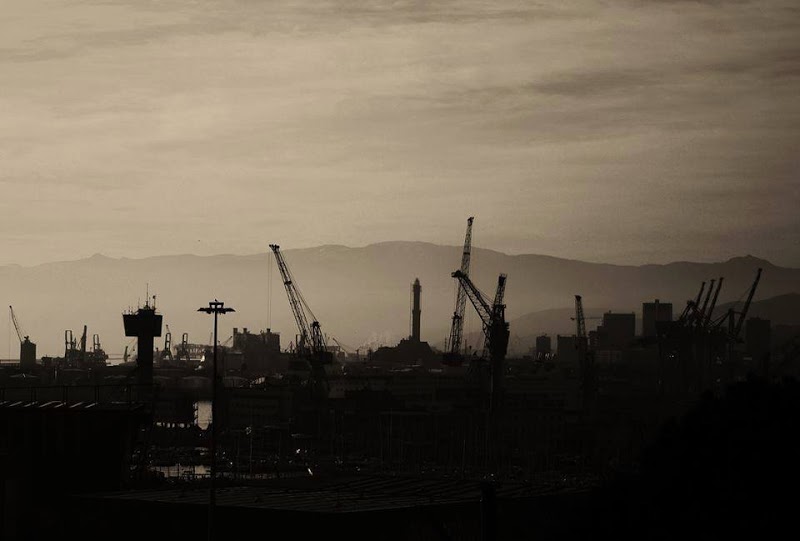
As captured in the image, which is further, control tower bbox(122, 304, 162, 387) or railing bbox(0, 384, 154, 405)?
control tower bbox(122, 304, 162, 387)

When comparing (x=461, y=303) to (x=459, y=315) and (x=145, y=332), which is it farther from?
(x=145, y=332)

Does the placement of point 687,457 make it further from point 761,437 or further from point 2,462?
point 2,462

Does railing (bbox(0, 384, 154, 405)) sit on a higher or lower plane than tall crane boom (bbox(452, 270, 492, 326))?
lower

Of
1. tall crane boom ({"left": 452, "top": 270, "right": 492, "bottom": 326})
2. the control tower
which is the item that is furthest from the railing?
tall crane boom ({"left": 452, "top": 270, "right": 492, "bottom": 326})

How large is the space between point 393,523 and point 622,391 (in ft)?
478

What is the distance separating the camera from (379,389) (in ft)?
531

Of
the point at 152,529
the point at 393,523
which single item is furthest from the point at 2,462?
the point at 393,523

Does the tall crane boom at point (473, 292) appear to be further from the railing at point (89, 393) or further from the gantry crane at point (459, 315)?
the railing at point (89, 393)

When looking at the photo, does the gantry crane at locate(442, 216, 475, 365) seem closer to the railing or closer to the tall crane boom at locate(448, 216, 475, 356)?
the tall crane boom at locate(448, 216, 475, 356)

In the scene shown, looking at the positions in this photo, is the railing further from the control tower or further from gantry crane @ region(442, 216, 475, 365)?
gantry crane @ region(442, 216, 475, 365)

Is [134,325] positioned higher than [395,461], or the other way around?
[134,325]

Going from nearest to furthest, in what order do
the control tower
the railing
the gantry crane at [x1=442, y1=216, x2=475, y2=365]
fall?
the railing < the control tower < the gantry crane at [x1=442, y1=216, x2=475, y2=365]

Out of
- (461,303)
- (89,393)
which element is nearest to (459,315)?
(461,303)

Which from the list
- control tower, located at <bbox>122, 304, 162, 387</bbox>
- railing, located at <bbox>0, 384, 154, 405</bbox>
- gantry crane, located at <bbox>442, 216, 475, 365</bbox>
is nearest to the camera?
railing, located at <bbox>0, 384, 154, 405</bbox>
